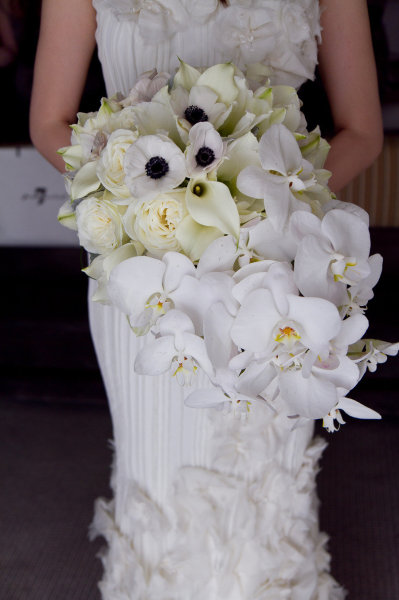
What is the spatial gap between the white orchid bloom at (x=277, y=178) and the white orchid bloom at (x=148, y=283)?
A: 0.32 ft

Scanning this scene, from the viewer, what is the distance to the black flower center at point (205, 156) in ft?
2.22

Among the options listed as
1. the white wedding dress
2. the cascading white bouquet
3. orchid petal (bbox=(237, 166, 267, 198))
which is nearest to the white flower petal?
the cascading white bouquet

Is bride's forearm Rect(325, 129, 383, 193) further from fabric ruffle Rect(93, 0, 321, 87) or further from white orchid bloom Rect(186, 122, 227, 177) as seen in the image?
A: white orchid bloom Rect(186, 122, 227, 177)

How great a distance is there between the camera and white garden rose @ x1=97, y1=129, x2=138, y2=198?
702 millimetres

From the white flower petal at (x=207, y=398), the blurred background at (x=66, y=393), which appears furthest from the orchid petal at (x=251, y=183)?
the blurred background at (x=66, y=393)

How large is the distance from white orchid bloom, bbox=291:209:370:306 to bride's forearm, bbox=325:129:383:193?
1.43 feet

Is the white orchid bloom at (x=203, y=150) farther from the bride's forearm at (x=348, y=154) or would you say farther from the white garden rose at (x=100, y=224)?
the bride's forearm at (x=348, y=154)

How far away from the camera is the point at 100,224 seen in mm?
714

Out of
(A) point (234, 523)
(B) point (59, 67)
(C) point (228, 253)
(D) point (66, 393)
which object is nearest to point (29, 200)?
(D) point (66, 393)

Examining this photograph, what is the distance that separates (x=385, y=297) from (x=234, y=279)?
2059mm

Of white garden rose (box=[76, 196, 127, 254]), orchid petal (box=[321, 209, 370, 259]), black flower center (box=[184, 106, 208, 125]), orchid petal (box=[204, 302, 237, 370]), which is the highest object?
black flower center (box=[184, 106, 208, 125])

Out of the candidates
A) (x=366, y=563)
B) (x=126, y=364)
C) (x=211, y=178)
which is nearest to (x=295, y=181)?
(x=211, y=178)

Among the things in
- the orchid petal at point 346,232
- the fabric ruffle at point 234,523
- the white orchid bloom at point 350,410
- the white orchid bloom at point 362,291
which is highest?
the orchid petal at point 346,232

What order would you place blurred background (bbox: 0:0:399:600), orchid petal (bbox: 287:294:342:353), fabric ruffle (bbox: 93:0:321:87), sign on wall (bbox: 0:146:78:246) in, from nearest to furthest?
orchid petal (bbox: 287:294:342:353) < fabric ruffle (bbox: 93:0:321:87) < blurred background (bbox: 0:0:399:600) < sign on wall (bbox: 0:146:78:246)
